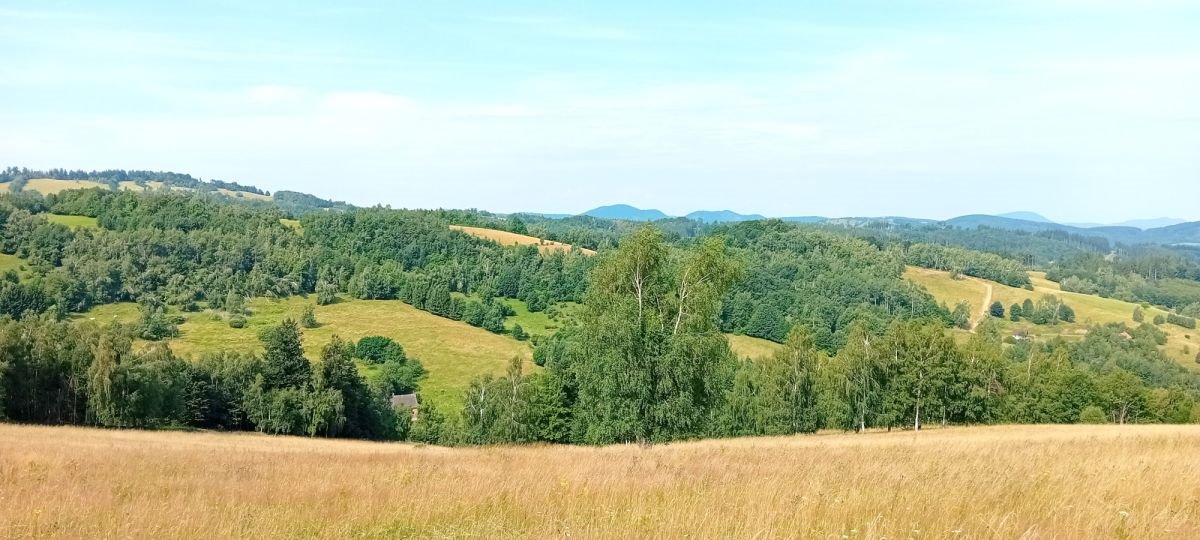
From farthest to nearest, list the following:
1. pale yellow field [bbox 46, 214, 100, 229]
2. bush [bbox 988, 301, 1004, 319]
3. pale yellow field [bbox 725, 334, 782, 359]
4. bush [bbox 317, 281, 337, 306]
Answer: bush [bbox 988, 301, 1004, 319]
pale yellow field [bbox 46, 214, 100, 229]
bush [bbox 317, 281, 337, 306]
pale yellow field [bbox 725, 334, 782, 359]

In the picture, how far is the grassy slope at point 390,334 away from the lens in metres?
115

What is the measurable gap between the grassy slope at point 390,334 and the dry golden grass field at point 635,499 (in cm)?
9402

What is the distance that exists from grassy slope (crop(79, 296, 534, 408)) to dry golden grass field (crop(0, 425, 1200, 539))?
3701 inches

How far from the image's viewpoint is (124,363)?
48812mm

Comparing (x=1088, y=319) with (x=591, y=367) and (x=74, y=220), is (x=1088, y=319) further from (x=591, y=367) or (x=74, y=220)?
(x=74, y=220)

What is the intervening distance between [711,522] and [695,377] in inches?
914

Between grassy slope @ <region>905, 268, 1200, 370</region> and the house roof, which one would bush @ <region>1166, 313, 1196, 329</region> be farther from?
the house roof

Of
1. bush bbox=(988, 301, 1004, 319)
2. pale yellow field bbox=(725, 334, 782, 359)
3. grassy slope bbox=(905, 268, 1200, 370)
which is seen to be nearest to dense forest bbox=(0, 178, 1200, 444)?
pale yellow field bbox=(725, 334, 782, 359)

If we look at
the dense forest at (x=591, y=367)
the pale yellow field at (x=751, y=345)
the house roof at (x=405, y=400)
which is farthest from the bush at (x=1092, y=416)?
the house roof at (x=405, y=400)

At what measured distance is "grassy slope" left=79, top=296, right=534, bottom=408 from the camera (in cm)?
11462

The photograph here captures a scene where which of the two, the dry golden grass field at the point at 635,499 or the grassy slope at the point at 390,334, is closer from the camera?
the dry golden grass field at the point at 635,499

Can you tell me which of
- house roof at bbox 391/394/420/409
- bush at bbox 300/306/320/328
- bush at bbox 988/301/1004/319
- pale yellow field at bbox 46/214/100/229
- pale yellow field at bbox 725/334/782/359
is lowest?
house roof at bbox 391/394/420/409

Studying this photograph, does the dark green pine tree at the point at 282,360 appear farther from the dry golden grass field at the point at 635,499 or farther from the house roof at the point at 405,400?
the dry golden grass field at the point at 635,499

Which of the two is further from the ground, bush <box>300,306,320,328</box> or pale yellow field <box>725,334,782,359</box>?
bush <box>300,306,320,328</box>
